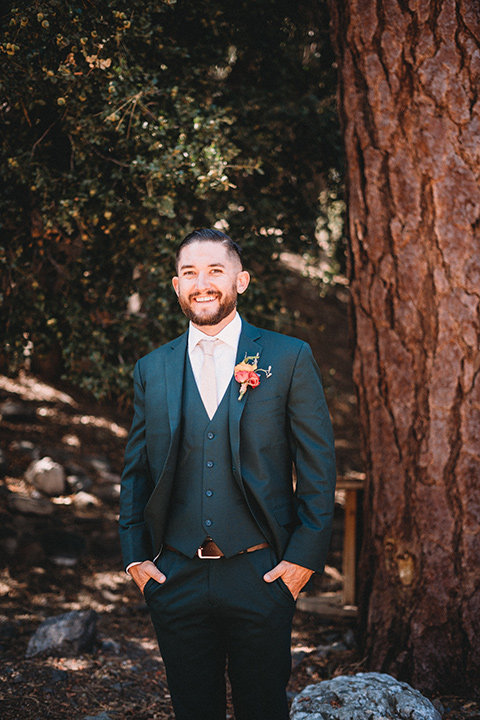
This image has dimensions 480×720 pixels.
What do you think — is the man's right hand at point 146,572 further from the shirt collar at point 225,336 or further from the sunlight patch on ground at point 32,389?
the sunlight patch on ground at point 32,389

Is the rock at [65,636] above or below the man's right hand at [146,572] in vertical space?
below

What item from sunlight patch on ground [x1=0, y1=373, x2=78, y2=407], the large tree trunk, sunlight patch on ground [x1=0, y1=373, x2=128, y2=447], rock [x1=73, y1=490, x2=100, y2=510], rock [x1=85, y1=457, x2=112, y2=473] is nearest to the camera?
the large tree trunk

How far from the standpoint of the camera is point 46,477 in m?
6.22

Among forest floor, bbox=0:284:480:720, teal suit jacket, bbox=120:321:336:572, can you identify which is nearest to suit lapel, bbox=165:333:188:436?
teal suit jacket, bbox=120:321:336:572

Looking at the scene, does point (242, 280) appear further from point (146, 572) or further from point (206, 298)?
point (146, 572)

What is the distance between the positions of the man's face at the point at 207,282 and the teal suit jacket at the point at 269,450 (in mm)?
179

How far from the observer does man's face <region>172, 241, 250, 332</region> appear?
241 cm

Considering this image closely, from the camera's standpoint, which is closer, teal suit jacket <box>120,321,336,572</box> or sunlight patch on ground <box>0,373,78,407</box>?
teal suit jacket <box>120,321,336,572</box>

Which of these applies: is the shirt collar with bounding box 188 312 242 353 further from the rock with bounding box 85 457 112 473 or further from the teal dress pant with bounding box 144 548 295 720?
the rock with bounding box 85 457 112 473

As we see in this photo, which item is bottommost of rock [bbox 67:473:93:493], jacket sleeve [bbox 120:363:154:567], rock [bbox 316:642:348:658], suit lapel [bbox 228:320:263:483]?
rock [bbox 316:642:348:658]

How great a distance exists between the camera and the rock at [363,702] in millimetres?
2703

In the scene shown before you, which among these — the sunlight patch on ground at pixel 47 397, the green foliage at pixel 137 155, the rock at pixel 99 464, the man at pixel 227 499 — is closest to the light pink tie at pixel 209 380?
the man at pixel 227 499

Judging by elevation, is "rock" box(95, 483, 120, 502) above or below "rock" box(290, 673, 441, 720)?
above

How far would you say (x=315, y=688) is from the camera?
2.99 metres
